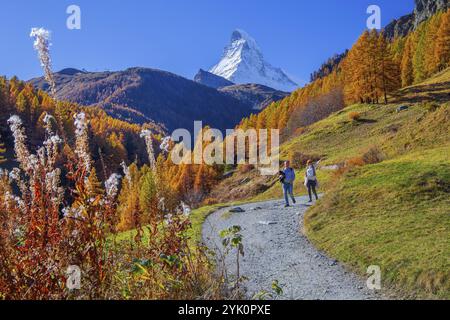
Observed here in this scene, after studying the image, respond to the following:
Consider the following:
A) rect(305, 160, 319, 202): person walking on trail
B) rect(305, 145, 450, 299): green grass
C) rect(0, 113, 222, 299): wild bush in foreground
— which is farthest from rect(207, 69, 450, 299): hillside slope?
rect(0, 113, 222, 299): wild bush in foreground

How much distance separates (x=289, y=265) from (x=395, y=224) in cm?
401

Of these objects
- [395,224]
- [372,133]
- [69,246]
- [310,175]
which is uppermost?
[372,133]

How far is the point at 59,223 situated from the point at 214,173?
60450 mm

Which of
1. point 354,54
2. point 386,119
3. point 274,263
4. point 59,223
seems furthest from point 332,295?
point 354,54

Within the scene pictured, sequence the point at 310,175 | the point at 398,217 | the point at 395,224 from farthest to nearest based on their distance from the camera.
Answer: the point at 310,175, the point at 398,217, the point at 395,224

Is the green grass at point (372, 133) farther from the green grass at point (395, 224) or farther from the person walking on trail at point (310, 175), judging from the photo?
the person walking on trail at point (310, 175)

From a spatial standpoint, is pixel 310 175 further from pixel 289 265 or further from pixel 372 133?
pixel 372 133

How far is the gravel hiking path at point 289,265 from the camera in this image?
9.91 m

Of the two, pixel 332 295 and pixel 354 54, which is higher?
pixel 354 54

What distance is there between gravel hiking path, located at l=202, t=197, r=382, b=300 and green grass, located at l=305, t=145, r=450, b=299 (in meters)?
0.57

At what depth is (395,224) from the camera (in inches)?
542

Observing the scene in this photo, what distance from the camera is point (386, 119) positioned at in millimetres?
53375

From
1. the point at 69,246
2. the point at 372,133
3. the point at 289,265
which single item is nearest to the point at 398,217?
the point at 289,265
